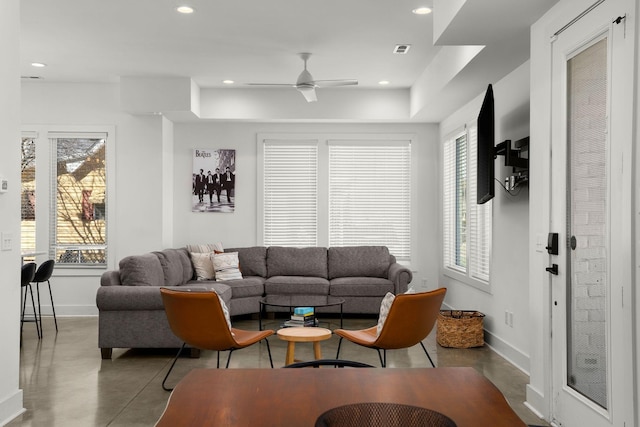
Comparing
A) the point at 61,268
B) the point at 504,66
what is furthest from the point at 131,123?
the point at 504,66

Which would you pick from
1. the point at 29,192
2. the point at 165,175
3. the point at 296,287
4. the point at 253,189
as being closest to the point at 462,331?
the point at 296,287

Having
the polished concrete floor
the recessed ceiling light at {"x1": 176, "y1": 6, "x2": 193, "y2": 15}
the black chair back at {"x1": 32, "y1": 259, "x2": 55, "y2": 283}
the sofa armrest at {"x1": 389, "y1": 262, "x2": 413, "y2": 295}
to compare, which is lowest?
the polished concrete floor

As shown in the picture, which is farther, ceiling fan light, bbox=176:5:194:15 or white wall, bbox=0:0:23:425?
ceiling fan light, bbox=176:5:194:15

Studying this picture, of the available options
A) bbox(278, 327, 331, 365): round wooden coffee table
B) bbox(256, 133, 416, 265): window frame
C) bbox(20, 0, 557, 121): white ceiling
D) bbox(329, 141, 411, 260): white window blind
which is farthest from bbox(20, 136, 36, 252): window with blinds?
bbox(278, 327, 331, 365): round wooden coffee table

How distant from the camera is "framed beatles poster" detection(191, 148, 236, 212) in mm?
8273

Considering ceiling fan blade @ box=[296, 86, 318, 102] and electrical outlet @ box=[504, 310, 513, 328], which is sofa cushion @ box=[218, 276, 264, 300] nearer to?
ceiling fan blade @ box=[296, 86, 318, 102]

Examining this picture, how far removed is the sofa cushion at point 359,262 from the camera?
7.89 metres

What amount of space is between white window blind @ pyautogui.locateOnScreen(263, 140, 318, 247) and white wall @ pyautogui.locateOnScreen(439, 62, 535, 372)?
2900mm

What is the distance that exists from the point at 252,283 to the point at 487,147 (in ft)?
11.9

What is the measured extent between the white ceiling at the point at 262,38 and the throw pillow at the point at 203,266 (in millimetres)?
2223

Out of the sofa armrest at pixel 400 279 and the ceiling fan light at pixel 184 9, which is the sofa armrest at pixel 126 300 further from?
the sofa armrest at pixel 400 279

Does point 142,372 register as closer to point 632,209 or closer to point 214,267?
point 214,267

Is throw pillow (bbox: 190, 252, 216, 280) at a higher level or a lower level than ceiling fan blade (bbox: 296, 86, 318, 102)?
lower

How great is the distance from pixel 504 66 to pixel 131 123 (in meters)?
4.75
